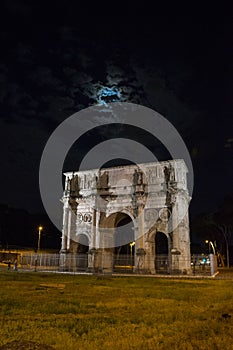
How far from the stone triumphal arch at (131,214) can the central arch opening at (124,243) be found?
0.44 feet

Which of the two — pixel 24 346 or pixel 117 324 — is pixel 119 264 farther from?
pixel 24 346

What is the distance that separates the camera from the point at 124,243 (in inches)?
2511

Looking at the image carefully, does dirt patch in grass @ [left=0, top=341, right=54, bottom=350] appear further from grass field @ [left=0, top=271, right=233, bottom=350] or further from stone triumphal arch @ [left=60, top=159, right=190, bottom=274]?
stone triumphal arch @ [left=60, top=159, right=190, bottom=274]

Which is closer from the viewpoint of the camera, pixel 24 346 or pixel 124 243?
pixel 24 346

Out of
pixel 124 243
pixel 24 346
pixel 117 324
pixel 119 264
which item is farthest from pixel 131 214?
pixel 124 243

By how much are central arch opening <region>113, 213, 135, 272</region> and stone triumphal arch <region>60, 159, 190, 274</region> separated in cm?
13

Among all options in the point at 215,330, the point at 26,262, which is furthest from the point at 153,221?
the point at 215,330

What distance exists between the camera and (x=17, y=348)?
455 centimetres

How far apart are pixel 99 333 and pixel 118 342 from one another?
28.9 inches

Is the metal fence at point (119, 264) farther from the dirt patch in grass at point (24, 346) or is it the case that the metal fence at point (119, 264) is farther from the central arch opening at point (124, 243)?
the dirt patch in grass at point (24, 346)

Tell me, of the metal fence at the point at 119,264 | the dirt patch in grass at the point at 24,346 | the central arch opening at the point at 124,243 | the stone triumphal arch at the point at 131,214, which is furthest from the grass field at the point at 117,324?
the central arch opening at the point at 124,243

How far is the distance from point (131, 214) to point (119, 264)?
6.29m

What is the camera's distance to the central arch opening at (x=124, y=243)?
116 feet

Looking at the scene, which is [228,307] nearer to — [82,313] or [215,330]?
[215,330]
